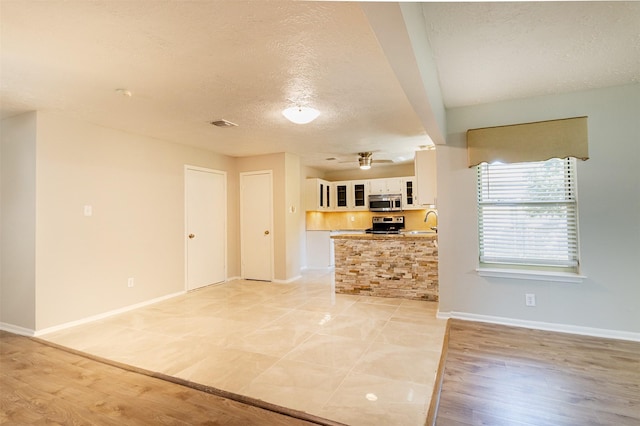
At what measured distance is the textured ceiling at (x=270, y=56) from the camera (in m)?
1.88

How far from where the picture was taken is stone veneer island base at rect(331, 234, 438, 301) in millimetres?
4613

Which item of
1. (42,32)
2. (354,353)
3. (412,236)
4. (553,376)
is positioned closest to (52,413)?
(354,353)

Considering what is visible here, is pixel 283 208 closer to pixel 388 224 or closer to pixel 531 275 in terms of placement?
pixel 388 224

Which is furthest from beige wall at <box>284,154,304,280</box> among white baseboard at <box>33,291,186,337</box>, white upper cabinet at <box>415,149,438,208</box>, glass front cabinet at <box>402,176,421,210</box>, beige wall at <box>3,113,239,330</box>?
glass front cabinet at <box>402,176,421,210</box>

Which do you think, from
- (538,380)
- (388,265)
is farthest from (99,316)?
(538,380)

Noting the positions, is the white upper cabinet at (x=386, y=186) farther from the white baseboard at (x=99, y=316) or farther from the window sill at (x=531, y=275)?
the white baseboard at (x=99, y=316)

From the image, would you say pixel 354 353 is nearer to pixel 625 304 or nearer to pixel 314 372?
pixel 314 372

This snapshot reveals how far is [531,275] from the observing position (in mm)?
3350

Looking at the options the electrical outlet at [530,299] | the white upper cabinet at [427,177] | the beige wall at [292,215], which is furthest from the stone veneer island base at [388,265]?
the electrical outlet at [530,299]

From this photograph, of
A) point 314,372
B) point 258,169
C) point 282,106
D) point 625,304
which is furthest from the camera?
point 258,169

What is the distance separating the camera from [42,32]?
201 centimetres

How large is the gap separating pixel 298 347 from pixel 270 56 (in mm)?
2512

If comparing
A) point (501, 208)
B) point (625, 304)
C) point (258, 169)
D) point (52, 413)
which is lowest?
point (52, 413)

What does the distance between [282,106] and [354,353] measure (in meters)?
2.58
